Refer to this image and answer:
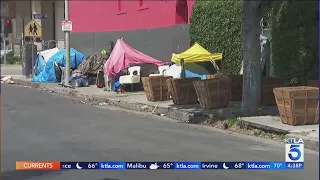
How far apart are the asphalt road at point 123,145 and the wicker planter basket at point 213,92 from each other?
1243mm

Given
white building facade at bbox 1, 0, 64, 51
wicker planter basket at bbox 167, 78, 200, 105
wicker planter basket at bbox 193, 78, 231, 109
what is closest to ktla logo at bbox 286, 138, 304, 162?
wicker planter basket at bbox 193, 78, 231, 109

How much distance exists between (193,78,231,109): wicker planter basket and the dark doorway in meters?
9.07

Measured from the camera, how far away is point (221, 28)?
18.7 metres

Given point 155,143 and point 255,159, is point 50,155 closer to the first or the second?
point 155,143

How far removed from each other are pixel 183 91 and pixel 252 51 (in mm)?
3072

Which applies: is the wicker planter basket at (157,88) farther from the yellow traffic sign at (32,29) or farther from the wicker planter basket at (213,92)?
the yellow traffic sign at (32,29)

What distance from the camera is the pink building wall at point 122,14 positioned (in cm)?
2338

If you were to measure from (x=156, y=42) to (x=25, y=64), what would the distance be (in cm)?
934

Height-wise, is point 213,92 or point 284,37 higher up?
point 284,37

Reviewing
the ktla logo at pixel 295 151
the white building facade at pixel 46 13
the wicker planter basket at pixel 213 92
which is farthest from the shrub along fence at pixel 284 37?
the white building facade at pixel 46 13

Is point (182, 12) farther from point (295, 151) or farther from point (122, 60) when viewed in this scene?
point (295, 151)

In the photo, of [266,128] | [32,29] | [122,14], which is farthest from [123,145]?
[122,14]

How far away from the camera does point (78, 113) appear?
577 inches

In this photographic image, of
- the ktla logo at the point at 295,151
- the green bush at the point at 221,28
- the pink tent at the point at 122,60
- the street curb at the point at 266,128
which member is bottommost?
the street curb at the point at 266,128
